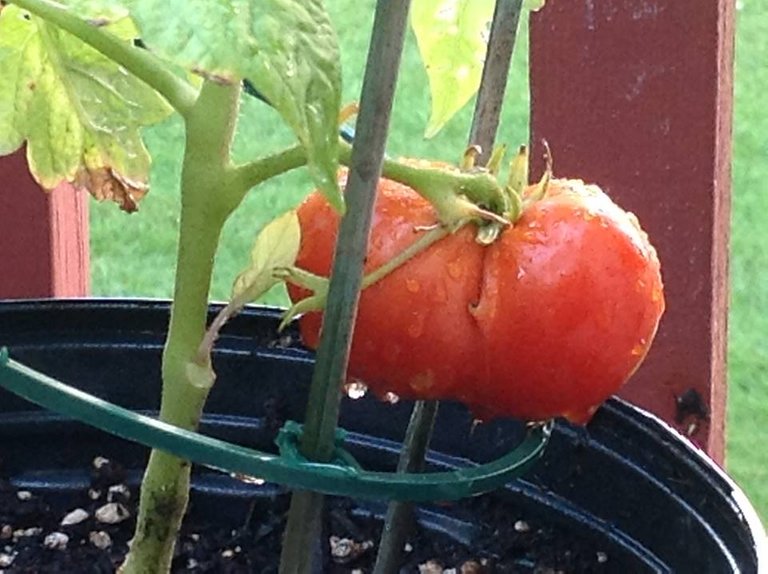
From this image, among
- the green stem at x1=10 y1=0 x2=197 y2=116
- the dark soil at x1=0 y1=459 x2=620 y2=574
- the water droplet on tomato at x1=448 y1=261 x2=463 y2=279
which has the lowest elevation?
the dark soil at x1=0 y1=459 x2=620 y2=574

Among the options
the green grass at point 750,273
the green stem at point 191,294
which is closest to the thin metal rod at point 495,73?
the green stem at point 191,294

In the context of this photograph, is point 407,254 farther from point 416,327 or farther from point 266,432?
point 266,432

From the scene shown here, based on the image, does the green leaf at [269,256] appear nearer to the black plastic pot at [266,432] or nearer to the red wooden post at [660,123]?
the black plastic pot at [266,432]

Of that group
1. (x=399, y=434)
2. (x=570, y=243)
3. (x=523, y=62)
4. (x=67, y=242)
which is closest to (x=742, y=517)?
(x=570, y=243)

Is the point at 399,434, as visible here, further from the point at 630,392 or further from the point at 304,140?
the point at 304,140

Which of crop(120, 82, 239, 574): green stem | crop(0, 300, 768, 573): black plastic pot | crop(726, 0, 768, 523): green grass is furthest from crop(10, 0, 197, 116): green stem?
crop(726, 0, 768, 523): green grass

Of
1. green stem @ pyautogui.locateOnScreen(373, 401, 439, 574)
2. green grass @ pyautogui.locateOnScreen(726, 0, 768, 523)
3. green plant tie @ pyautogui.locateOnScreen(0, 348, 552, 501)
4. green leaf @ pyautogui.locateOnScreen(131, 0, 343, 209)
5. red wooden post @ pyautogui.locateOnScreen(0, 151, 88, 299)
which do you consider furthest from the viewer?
green grass @ pyautogui.locateOnScreen(726, 0, 768, 523)

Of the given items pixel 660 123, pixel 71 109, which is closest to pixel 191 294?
pixel 71 109

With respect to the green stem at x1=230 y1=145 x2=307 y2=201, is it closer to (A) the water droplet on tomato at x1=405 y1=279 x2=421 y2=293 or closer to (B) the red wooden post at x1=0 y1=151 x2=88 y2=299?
(A) the water droplet on tomato at x1=405 y1=279 x2=421 y2=293
